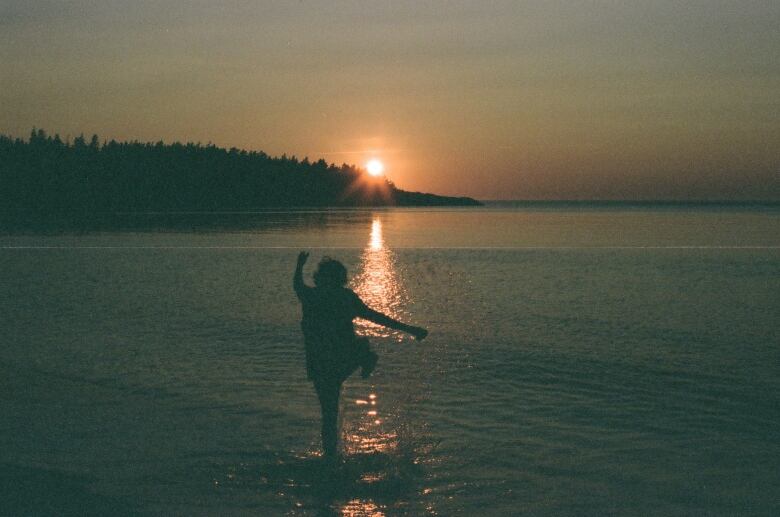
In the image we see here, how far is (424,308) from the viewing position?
859 inches

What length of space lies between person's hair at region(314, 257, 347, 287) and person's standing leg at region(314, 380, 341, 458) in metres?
0.92

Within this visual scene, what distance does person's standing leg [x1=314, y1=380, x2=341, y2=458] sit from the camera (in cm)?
721

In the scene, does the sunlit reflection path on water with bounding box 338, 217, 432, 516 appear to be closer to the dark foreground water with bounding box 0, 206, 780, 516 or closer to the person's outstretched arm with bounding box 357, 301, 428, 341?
the dark foreground water with bounding box 0, 206, 780, 516

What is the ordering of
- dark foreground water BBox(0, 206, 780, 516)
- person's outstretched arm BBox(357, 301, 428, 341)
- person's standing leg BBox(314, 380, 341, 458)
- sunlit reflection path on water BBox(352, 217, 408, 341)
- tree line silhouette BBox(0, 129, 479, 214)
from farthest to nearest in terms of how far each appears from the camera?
tree line silhouette BBox(0, 129, 479, 214), sunlit reflection path on water BBox(352, 217, 408, 341), person's standing leg BBox(314, 380, 341, 458), dark foreground water BBox(0, 206, 780, 516), person's outstretched arm BBox(357, 301, 428, 341)

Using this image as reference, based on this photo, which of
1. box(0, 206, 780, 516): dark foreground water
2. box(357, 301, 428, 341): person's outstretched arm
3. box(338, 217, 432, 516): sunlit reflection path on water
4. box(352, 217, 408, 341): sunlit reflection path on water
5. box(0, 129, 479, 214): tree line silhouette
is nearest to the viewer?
box(338, 217, 432, 516): sunlit reflection path on water

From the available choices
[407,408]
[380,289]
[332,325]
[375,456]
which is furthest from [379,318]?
[380,289]

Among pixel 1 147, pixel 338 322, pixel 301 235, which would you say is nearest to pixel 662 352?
pixel 338 322

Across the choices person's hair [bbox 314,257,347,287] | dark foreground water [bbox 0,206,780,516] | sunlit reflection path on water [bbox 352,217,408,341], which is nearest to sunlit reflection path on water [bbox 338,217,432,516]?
dark foreground water [bbox 0,206,780,516]

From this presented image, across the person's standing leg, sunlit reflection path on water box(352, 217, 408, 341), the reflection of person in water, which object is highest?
the reflection of person in water

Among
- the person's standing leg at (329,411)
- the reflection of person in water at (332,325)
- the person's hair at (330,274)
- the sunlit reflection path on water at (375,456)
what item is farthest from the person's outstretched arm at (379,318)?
the sunlit reflection path on water at (375,456)

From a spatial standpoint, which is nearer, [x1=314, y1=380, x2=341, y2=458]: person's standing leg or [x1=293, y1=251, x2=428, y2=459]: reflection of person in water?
[x1=293, y1=251, x2=428, y2=459]: reflection of person in water

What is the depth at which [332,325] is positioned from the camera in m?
7.02

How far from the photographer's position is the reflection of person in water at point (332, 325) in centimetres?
693

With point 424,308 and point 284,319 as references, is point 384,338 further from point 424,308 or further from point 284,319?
point 424,308
